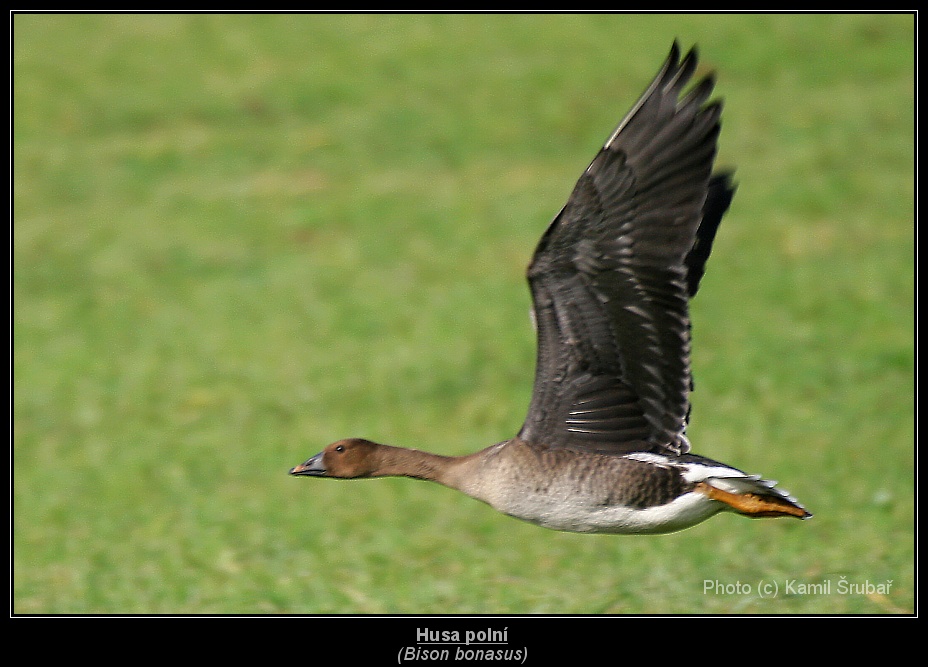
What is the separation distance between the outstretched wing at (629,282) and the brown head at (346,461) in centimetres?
73

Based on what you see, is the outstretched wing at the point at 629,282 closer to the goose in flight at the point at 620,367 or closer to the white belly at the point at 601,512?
the goose in flight at the point at 620,367

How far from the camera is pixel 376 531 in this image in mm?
9617

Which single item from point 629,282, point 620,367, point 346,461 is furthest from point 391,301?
point 629,282

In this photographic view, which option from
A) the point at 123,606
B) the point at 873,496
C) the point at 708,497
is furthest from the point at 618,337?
the point at 873,496

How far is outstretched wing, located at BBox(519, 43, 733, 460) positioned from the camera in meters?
4.78

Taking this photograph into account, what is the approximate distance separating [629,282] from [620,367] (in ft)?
1.41

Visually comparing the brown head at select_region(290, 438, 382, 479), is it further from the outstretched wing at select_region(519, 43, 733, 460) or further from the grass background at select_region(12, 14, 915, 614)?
the grass background at select_region(12, 14, 915, 614)

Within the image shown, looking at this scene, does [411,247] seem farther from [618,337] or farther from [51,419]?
[618,337]

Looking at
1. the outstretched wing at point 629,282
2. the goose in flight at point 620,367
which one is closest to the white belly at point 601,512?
the goose in flight at point 620,367

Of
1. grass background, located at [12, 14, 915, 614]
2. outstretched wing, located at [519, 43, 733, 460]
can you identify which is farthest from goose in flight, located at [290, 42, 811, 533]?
grass background, located at [12, 14, 915, 614]

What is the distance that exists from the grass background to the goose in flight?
6.98 feet

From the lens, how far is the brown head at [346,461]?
559 cm

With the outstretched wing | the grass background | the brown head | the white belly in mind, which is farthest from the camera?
the grass background

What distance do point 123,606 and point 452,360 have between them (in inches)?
209
